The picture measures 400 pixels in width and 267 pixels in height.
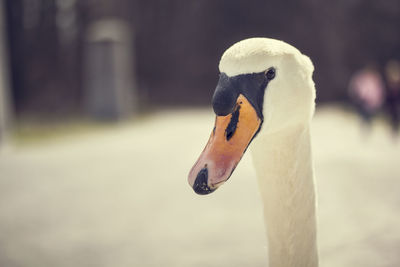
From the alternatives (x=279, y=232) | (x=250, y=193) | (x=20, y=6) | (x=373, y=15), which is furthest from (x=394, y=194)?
(x=20, y=6)

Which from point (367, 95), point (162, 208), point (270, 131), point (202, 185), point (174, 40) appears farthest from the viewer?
point (174, 40)

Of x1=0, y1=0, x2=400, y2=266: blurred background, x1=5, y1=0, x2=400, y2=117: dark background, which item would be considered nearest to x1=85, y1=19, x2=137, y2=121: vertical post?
x1=0, y1=0, x2=400, y2=266: blurred background

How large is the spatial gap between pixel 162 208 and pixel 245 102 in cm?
333

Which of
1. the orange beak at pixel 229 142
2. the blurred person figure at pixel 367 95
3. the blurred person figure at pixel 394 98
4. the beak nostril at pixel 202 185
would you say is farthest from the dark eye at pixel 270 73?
the blurred person figure at pixel 394 98

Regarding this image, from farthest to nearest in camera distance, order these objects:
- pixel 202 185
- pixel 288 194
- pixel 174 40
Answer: pixel 174 40 → pixel 288 194 → pixel 202 185

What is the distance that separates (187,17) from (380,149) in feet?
43.1

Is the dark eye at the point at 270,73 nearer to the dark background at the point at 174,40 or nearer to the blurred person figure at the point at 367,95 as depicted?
the blurred person figure at the point at 367,95

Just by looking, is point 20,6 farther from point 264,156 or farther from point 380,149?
point 264,156

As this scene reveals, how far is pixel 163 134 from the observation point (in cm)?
998

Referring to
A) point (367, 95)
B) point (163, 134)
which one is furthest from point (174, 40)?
point (367, 95)

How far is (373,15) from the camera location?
15344 millimetres

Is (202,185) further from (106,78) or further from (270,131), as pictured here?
(106,78)

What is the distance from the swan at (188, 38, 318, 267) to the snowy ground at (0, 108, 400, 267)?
3.98 ft

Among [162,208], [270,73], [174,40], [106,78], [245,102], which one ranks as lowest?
[162,208]
